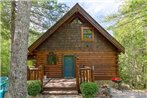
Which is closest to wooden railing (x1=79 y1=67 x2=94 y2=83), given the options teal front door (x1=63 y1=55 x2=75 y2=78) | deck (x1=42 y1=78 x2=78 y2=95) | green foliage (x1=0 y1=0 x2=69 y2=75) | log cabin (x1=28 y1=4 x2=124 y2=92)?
deck (x1=42 y1=78 x2=78 y2=95)

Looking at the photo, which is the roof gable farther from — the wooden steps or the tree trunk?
the tree trunk

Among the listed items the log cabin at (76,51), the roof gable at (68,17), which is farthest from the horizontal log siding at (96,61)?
the roof gable at (68,17)

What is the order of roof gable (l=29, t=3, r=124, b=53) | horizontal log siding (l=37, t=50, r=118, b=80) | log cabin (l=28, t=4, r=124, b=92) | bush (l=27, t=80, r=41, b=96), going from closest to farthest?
bush (l=27, t=80, r=41, b=96) < roof gable (l=29, t=3, r=124, b=53) < log cabin (l=28, t=4, r=124, b=92) < horizontal log siding (l=37, t=50, r=118, b=80)

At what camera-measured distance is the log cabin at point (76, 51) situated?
16609mm

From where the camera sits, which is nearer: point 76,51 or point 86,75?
point 86,75

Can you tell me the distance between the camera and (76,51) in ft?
55.1

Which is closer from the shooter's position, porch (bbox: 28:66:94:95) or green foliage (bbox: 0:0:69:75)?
porch (bbox: 28:66:94:95)

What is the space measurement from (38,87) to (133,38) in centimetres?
1189

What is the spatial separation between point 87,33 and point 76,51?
4.61 ft

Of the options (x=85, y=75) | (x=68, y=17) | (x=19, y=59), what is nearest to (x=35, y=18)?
(x=68, y=17)

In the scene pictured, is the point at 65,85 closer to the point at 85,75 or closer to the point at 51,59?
the point at 85,75

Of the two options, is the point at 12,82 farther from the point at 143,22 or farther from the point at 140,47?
the point at 140,47

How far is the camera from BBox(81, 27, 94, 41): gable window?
16.7 m

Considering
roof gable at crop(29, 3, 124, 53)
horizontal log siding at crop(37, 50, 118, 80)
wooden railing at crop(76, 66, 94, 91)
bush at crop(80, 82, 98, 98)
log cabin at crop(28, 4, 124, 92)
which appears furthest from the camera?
→ horizontal log siding at crop(37, 50, 118, 80)
